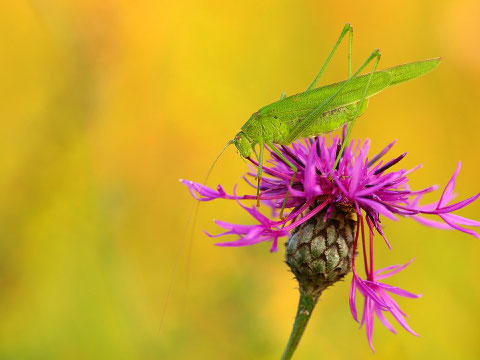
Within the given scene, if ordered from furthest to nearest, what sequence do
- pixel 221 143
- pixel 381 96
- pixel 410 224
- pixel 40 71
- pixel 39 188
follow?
pixel 381 96 → pixel 221 143 → pixel 410 224 → pixel 40 71 → pixel 39 188

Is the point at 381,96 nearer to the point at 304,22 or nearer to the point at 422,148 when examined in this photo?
the point at 422,148

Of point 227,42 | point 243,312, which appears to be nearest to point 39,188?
point 243,312

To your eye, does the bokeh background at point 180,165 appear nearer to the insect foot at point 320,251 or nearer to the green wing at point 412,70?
the insect foot at point 320,251

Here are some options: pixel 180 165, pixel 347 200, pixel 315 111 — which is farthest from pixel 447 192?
pixel 180 165

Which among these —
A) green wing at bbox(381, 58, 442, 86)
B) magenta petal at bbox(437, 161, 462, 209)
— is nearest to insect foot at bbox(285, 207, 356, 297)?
magenta petal at bbox(437, 161, 462, 209)

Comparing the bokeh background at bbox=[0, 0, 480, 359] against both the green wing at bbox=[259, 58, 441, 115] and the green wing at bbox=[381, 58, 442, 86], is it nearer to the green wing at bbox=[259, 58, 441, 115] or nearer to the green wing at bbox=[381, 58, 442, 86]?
the green wing at bbox=[259, 58, 441, 115]

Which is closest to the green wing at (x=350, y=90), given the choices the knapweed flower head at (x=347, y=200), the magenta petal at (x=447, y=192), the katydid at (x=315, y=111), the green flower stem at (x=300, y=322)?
the katydid at (x=315, y=111)
